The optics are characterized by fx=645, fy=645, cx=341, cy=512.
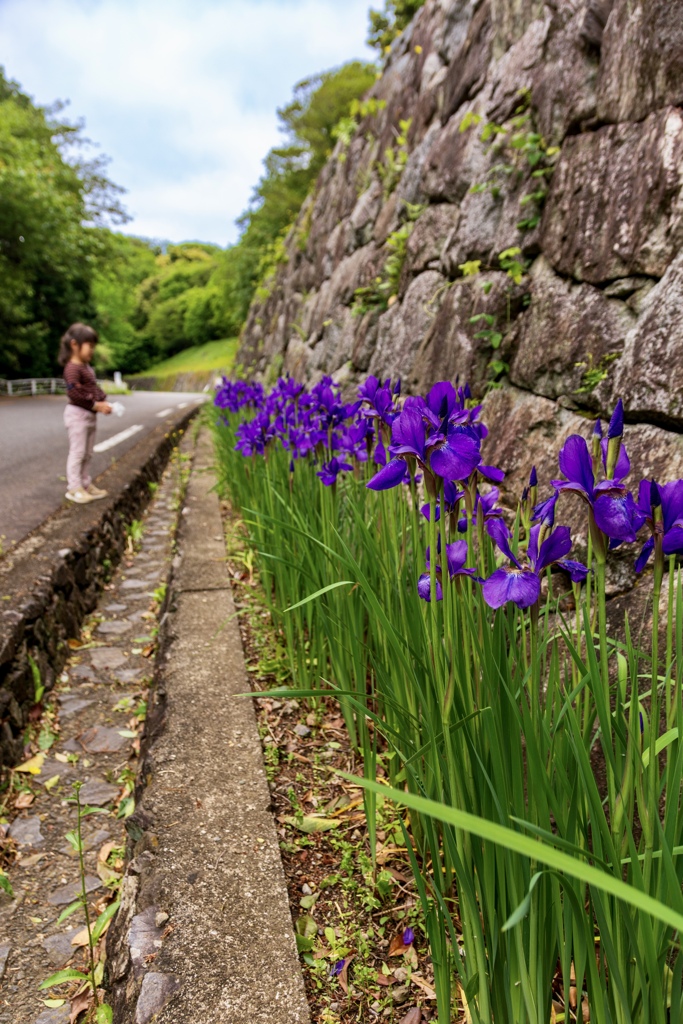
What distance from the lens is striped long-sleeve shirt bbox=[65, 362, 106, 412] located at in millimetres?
5090

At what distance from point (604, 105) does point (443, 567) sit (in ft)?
8.21

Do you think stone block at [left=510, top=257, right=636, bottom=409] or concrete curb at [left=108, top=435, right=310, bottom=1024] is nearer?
concrete curb at [left=108, top=435, right=310, bottom=1024]

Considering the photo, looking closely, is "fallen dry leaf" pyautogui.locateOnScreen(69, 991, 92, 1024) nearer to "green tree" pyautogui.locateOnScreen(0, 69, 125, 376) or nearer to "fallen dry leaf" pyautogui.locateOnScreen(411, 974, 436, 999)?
"fallen dry leaf" pyautogui.locateOnScreen(411, 974, 436, 999)

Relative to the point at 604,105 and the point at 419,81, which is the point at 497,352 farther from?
the point at 419,81

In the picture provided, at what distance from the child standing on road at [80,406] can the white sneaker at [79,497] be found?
0.01 m

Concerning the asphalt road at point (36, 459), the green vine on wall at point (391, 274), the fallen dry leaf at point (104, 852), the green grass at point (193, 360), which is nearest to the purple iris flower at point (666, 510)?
the fallen dry leaf at point (104, 852)

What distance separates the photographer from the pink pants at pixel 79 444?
15.9 ft

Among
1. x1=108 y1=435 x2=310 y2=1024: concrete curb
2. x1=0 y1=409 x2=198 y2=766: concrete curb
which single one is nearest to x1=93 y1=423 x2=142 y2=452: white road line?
x1=0 y1=409 x2=198 y2=766: concrete curb

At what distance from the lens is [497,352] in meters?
2.84

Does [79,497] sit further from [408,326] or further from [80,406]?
[408,326]

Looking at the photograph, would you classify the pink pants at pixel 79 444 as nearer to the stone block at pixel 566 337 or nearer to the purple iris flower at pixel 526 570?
the stone block at pixel 566 337

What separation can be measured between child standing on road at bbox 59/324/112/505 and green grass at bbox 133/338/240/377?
1555 inches

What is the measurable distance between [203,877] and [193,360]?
53.3 m

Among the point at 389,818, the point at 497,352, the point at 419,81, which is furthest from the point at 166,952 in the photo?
the point at 419,81
